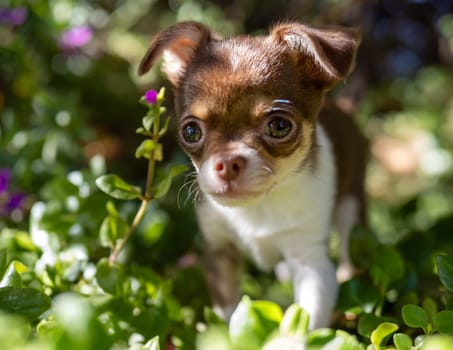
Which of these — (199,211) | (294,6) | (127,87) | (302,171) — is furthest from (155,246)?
(294,6)

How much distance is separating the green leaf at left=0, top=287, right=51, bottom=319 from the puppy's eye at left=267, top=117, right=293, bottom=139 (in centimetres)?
73

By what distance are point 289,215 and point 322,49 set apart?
555 mm

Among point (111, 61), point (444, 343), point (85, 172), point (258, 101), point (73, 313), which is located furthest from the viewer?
point (111, 61)

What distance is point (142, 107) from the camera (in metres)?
3.74

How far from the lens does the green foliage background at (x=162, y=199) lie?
60.4 inches

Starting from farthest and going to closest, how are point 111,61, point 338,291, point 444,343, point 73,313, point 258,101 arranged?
point 111,61 < point 338,291 < point 258,101 < point 444,343 < point 73,313

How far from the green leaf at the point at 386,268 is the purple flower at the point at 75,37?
75.1 inches

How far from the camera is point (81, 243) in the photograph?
218 centimetres

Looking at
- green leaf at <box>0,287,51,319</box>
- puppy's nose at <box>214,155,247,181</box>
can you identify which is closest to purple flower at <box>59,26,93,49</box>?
puppy's nose at <box>214,155,247,181</box>

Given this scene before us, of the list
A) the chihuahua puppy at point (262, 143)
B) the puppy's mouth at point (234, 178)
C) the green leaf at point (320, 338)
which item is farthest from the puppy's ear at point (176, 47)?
the green leaf at point (320, 338)

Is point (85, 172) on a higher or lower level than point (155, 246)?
higher

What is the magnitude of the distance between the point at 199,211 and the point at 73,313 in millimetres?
1283

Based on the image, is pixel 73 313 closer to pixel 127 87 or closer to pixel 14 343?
pixel 14 343

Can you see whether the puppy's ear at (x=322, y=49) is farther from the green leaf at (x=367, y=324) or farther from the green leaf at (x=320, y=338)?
the green leaf at (x=320, y=338)
